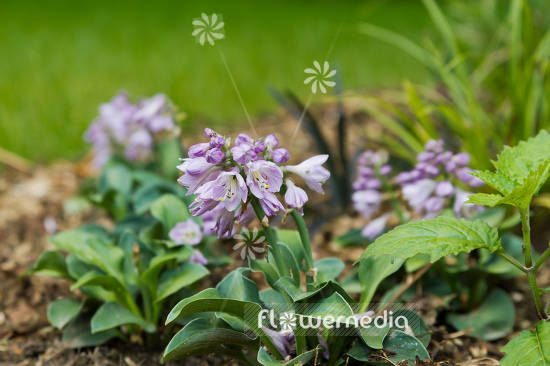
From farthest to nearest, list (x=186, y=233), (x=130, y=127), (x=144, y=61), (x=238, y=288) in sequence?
(x=144, y=61)
(x=130, y=127)
(x=186, y=233)
(x=238, y=288)

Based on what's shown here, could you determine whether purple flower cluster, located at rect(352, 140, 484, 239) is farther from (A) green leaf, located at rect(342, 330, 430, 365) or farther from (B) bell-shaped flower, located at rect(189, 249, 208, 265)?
(B) bell-shaped flower, located at rect(189, 249, 208, 265)

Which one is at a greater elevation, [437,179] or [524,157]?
[437,179]

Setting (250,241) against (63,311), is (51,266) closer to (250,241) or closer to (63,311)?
(63,311)

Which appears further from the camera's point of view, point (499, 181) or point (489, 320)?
point (489, 320)

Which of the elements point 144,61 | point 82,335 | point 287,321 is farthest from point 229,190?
point 144,61

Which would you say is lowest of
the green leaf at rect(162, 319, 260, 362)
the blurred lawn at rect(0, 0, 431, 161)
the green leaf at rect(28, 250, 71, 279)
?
the green leaf at rect(162, 319, 260, 362)

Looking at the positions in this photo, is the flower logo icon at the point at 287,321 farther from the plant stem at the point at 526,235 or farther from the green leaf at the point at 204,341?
the plant stem at the point at 526,235

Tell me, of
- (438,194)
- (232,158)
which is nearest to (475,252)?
(438,194)

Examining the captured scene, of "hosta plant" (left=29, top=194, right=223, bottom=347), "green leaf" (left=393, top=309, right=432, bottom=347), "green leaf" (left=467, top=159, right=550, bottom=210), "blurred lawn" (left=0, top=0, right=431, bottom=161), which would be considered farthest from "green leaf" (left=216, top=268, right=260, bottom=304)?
"blurred lawn" (left=0, top=0, right=431, bottom=161)
